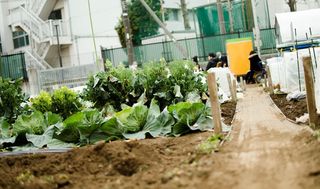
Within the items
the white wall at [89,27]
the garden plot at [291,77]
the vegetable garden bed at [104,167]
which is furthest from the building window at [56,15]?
the vegetable garden bed at [104,167]

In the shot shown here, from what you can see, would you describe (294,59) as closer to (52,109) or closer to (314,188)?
(52,109)

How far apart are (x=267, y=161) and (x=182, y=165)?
1.00 m

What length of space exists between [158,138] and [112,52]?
76.4 ft

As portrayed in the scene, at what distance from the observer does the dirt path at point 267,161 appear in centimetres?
456

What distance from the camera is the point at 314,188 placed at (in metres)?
4.14

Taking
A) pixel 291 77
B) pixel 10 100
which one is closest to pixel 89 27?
pixel 291 77

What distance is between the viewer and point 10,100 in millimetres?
12195

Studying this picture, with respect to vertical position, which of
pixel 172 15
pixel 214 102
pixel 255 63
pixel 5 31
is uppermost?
pixel 172 15

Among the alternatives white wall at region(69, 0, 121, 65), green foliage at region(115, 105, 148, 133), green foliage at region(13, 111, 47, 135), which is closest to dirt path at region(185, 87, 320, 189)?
green foliage at region(115, 105, 148, 133)

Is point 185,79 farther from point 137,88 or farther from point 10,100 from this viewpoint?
point 10,100

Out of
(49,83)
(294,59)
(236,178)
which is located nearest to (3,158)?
(236,178)

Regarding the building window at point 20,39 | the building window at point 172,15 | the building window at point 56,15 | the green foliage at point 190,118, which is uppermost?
the building window at point 172,15

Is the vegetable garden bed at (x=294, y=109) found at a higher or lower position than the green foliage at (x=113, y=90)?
lower

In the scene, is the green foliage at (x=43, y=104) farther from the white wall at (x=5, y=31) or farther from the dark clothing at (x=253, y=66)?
the white wall at (x=5, y=31)
